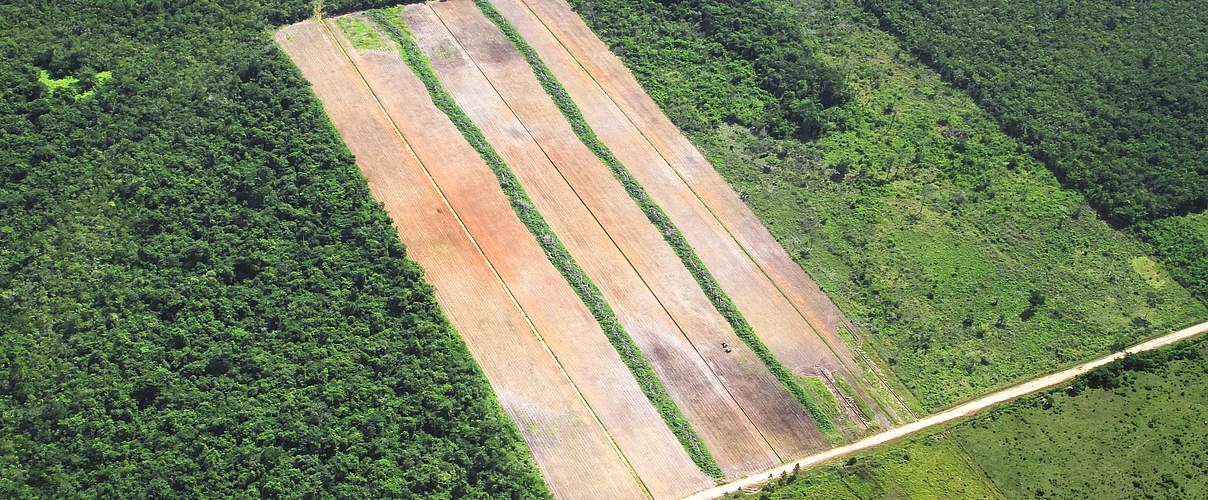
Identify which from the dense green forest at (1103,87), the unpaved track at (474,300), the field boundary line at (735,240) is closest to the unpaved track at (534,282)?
the unpaved track at (474,300)

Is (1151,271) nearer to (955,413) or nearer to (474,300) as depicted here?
(955,413)

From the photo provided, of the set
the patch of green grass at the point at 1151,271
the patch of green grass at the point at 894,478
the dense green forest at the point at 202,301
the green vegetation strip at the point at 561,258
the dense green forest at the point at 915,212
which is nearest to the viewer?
the dense green forest at the point at 202,301

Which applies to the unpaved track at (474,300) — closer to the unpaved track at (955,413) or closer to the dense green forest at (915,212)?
the unpaved track at (955,413)

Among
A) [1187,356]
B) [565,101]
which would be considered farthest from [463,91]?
[1187,356]

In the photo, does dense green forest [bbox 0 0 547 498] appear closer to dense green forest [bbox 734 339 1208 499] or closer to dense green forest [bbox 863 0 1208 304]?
dense green forest [bbox 734 339 1208 499]

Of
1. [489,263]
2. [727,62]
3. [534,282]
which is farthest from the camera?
[727,62]

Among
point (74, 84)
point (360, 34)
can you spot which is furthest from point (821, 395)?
point (74, 84)
